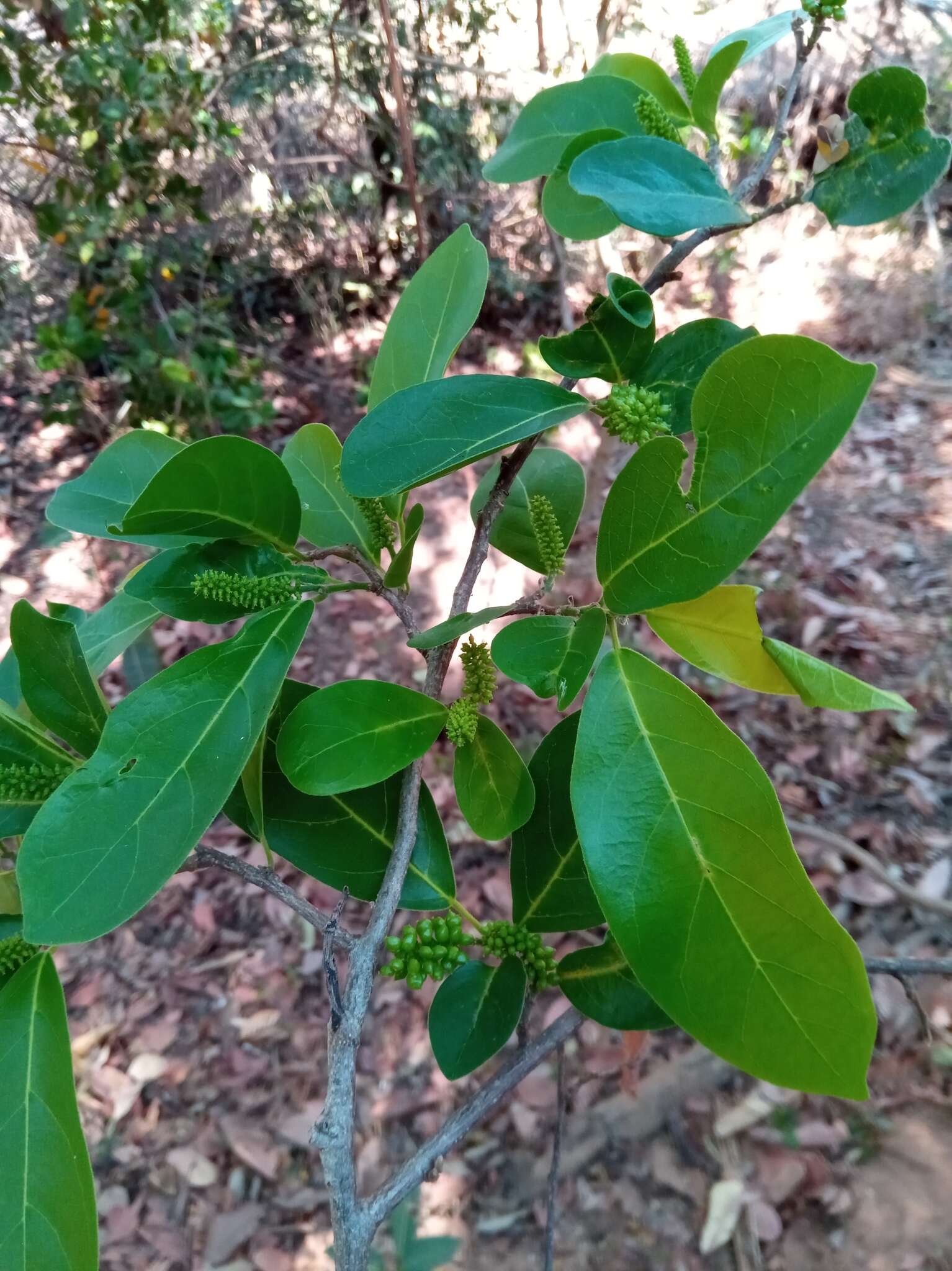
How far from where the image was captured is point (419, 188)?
3365 mm

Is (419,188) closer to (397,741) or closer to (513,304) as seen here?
(513,304)

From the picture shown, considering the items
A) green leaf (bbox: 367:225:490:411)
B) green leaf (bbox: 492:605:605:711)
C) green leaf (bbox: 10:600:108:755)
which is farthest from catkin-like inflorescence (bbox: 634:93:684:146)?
green leaf (bbox: 10:600:108:755)

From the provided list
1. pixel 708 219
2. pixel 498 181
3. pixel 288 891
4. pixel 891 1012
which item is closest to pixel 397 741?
pixel 288 891

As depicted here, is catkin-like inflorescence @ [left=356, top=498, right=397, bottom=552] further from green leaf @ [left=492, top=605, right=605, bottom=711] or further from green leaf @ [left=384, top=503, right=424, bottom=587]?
green leaf @ [left=492, top=605, right=605, bottom=711]

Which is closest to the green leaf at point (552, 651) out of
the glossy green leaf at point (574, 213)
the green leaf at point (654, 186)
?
the green leaf at point (654, 186)

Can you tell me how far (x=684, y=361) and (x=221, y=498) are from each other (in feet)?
1.06

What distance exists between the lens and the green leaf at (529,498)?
69cm

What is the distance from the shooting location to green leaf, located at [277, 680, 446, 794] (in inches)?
20.7

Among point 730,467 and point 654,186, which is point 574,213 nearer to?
point 654,186

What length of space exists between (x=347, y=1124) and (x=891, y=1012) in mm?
1381

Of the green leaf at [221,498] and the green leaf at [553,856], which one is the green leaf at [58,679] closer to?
the green leaf at [221,498]

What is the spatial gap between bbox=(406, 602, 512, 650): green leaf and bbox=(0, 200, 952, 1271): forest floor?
49cm

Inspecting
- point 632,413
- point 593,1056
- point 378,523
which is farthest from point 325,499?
point 593,1056

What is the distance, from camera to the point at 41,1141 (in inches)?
20.5
